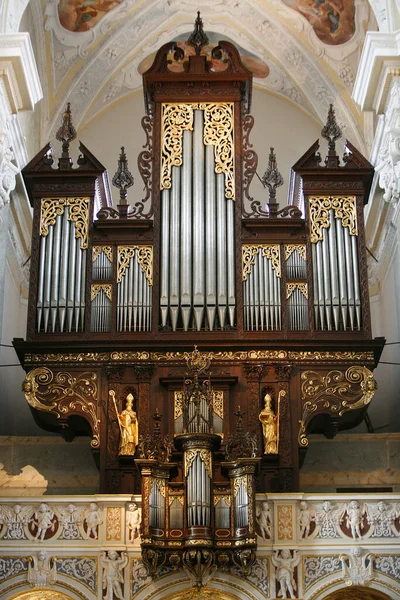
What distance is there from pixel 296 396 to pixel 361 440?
6.87 feet

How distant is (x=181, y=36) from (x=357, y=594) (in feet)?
44.3

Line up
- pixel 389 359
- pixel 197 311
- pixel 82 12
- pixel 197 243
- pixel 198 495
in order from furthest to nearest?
pixel 82 12, pixel 389 359, pixel 197 243, pixel 197 311, pixel 198 495

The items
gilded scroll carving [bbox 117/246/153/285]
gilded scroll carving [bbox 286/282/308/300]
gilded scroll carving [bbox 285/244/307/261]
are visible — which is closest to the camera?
gilded scroll carving [bbox 286/282/308/300]

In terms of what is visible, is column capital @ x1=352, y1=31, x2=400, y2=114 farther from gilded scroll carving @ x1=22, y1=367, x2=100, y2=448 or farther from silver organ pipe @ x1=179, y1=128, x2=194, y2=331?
gilded scroll carving @ x1=22, y1=367, x2=100, y2=448

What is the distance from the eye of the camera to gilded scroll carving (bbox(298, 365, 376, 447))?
21969mm

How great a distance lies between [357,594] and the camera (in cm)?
2144

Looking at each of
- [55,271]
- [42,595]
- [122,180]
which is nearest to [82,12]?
[122,180]

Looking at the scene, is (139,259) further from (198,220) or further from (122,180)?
(122,180)

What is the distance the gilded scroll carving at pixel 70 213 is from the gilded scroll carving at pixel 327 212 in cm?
384

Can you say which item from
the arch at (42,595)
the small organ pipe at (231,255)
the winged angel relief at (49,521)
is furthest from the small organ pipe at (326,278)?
the arch at (42,595)

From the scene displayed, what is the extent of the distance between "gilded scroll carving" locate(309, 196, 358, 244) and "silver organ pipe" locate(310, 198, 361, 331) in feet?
0.06

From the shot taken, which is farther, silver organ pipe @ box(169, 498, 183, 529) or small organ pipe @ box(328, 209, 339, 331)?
small organ pipe @ box(328, 209, 339, 331)

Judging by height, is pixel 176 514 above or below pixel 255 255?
below

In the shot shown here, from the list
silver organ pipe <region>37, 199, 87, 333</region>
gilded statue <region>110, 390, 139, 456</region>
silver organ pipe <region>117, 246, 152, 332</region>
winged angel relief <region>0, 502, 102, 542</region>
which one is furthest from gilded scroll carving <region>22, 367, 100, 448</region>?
winged angel relief <region>0, 502, 102, 542</region>
